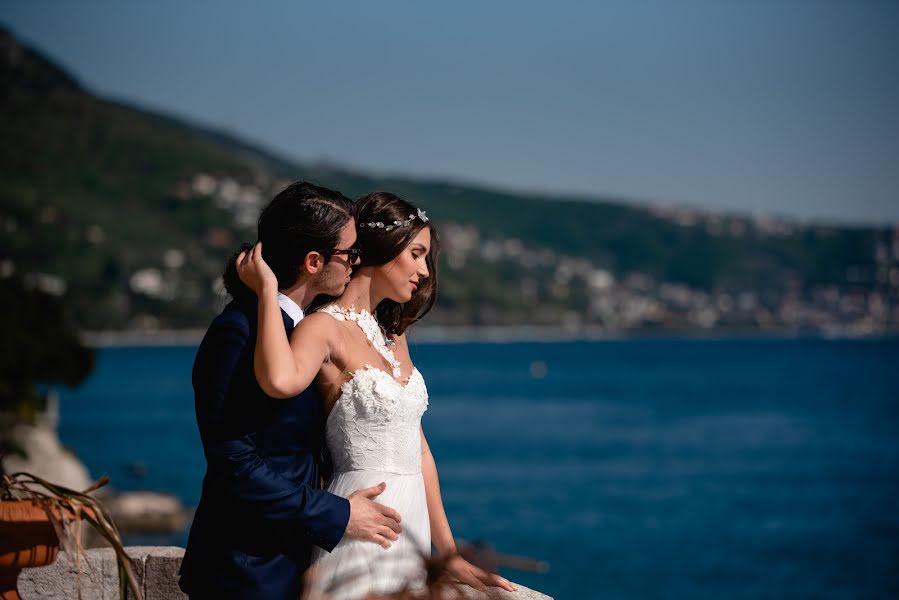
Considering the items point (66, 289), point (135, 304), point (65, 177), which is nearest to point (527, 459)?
point (66, 289)

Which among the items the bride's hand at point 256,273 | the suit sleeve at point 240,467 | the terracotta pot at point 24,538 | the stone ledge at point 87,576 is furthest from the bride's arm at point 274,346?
the stone ledge at point 87,576

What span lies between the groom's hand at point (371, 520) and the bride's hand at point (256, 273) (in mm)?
680

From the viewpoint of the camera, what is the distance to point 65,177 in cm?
16850

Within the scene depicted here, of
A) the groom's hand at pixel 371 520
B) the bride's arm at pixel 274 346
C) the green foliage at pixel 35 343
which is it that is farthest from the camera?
the green foliage at pixel 35 343

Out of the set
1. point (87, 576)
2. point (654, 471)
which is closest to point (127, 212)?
point (654, 471)

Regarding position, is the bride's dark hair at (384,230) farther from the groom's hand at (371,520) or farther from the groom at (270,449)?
the groom's hand at (371,520)

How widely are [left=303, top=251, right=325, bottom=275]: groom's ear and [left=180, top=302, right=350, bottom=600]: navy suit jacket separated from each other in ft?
0.53

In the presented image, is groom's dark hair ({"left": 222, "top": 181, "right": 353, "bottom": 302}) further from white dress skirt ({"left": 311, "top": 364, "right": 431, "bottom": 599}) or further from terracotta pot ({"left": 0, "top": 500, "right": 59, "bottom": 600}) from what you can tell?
terracotta pot ({"left": 0, "top": 500, "right": 59, "bottom": 600})

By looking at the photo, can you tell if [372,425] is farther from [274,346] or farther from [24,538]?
[24,538]

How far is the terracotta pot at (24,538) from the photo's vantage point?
361 centimetres

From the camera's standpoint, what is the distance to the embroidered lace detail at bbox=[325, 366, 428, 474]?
357 centimetres

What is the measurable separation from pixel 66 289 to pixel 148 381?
28569 mm

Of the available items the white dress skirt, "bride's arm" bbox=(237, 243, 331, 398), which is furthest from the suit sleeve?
the white dress skirt

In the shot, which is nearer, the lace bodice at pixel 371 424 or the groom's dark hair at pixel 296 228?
the groom's dark hair at pixel 296 228
